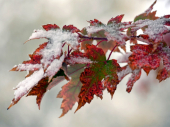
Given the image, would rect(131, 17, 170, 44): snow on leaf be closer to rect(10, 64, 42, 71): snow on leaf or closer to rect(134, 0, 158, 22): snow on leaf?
rect(134, 0, 158, 22): snow on leaf

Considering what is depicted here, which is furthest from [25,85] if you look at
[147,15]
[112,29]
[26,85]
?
[147,15]

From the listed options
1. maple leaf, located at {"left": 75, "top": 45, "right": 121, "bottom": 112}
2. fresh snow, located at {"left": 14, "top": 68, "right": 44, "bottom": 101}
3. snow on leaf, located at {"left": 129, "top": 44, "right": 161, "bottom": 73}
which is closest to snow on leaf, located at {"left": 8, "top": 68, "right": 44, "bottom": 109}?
fresh snow, located at {"left": 14, "top": 68, "right": 44, "bottom": 101}

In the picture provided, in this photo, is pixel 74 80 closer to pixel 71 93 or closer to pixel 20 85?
pixel 71 93

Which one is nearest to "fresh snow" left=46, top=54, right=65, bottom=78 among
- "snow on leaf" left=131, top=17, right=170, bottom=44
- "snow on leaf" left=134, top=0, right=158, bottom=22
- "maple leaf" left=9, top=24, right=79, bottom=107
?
"maple leaf" left=9, top=24, right=79, bottom=107

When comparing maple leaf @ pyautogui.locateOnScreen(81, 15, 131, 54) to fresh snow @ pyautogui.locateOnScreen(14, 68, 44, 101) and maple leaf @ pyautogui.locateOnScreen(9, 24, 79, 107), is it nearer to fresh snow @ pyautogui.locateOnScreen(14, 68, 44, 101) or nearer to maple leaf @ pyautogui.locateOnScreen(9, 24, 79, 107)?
maple leaf @ pyautogui.locateOnScreen(9, 24, 79, 107)

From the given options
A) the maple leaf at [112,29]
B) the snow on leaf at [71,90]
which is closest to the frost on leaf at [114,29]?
the maple leaf at [112,29]

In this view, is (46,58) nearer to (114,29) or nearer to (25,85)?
(25,85)

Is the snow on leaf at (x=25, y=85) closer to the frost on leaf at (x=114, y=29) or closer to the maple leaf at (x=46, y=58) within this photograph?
the maple leaf at (x=46, y=58)

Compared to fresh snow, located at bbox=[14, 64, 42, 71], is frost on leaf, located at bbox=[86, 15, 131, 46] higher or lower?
higher

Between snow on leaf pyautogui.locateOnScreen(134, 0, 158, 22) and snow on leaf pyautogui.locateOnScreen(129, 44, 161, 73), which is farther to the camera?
snow on leaf pyautogui.locateOnScreen(134, 0, 158, 22)

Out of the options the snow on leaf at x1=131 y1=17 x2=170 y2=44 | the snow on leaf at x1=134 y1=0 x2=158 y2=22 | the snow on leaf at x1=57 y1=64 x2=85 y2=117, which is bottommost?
the snow on leaf at x1=57 y1=64 x2=85 y2=117
